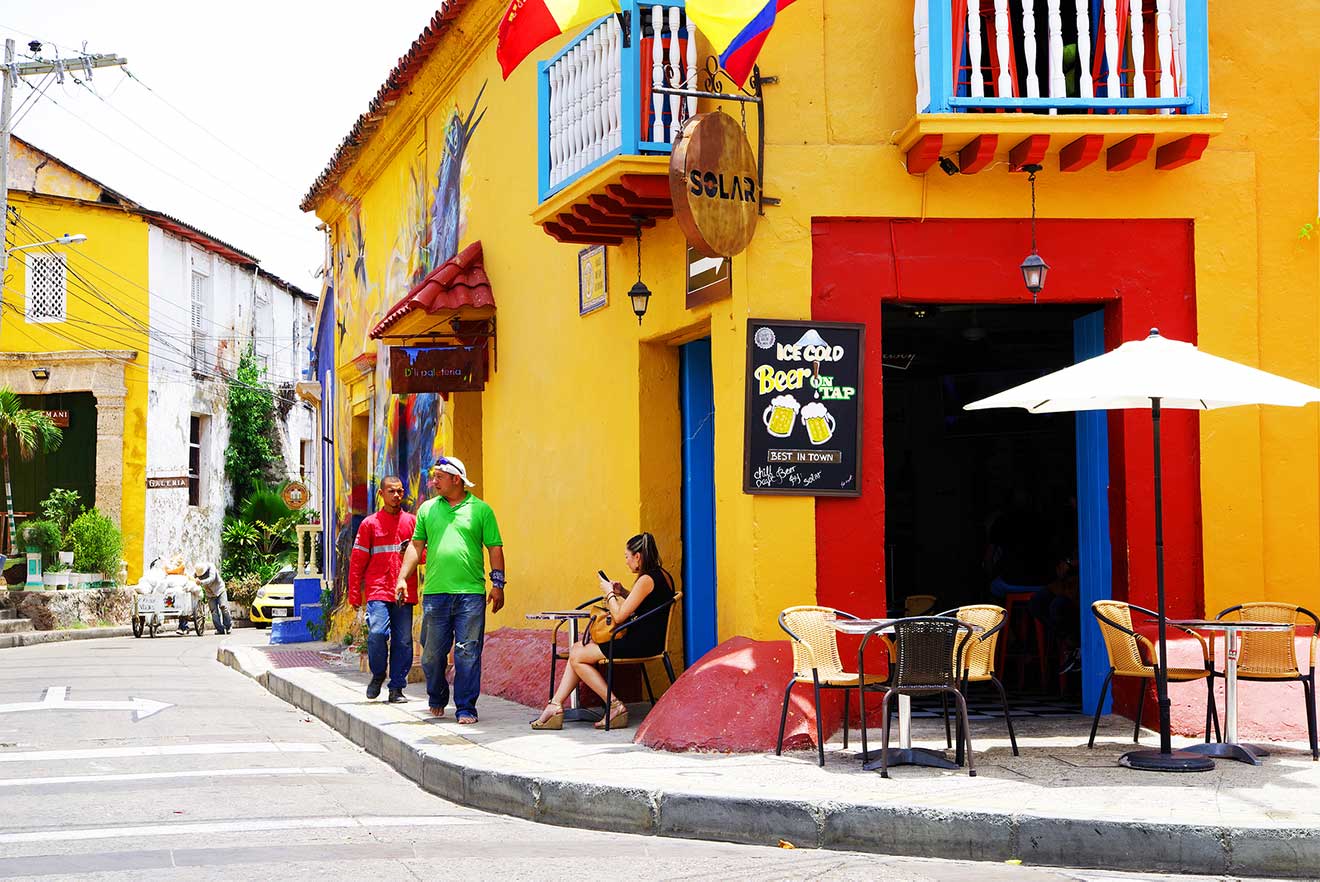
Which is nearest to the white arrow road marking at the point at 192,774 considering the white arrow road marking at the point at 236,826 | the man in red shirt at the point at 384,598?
the white arrow road marking at the point at 236,826

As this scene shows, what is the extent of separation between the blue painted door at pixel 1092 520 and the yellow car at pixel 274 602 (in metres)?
26.3

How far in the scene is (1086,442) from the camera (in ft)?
33.3

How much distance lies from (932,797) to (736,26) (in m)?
4.88

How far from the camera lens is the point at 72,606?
101ft

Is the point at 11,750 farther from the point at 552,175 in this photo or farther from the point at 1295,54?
the point at 1295,54

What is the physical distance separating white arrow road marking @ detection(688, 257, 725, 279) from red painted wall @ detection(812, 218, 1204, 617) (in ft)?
2.36

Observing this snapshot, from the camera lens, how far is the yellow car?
34.4 metres

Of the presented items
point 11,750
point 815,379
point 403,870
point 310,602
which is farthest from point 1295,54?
point 310,602

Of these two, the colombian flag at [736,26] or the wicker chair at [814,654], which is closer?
the wicker chair at [814,654]

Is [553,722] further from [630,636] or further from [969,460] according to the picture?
[969,460]

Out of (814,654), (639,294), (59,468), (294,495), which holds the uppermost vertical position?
(639,294)

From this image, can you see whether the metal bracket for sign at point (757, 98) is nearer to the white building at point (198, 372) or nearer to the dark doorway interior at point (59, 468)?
the white building at point (198, 372)

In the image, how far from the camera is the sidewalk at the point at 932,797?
622cm

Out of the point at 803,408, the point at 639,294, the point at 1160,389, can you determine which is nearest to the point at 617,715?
the point at 803,408
